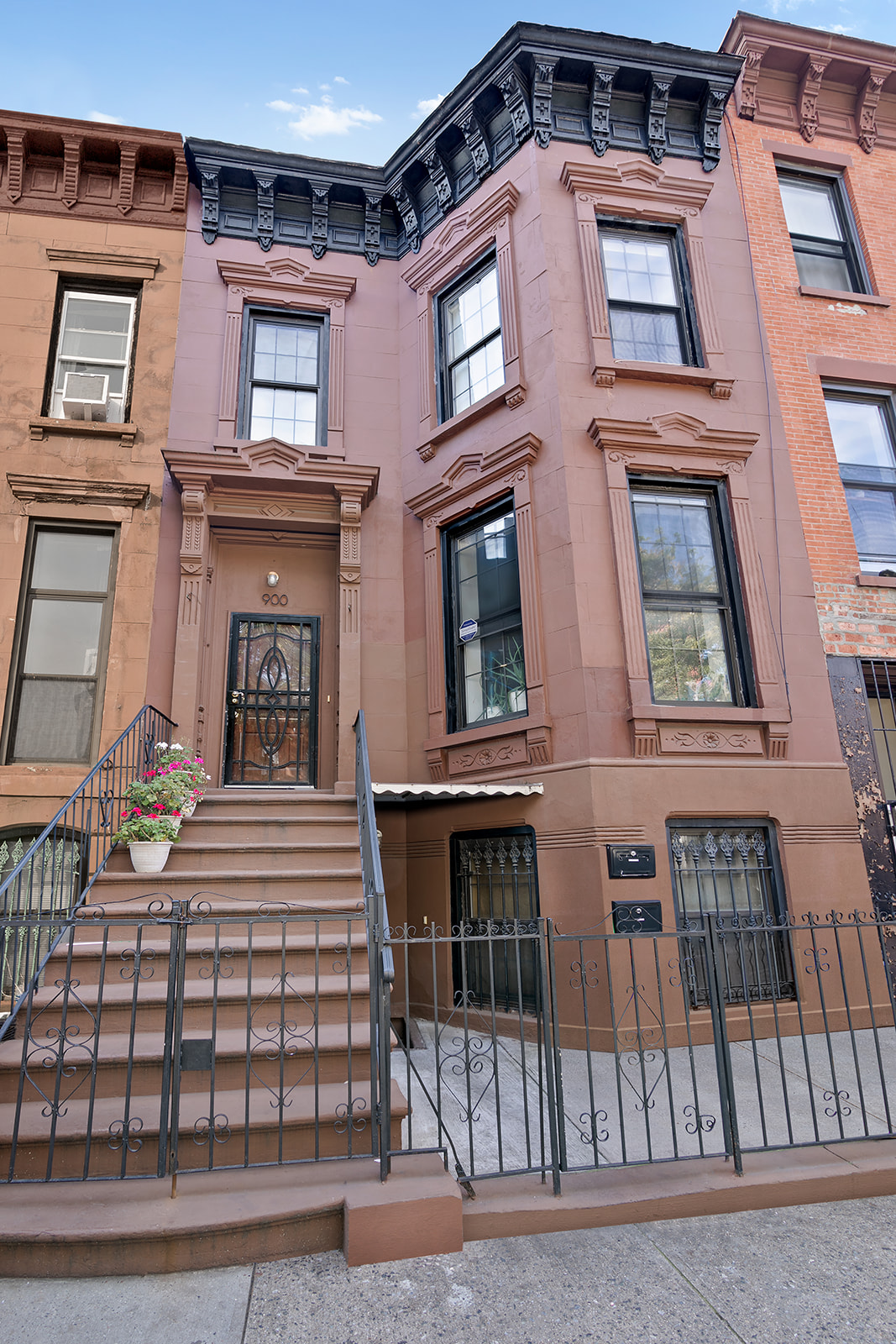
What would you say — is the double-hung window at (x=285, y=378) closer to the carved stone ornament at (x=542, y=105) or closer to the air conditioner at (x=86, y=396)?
the air conditioner at (x=86, y=396)

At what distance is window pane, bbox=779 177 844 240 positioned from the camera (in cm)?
1008

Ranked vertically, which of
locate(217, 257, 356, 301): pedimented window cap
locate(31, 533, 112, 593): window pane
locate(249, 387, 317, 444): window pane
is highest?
locate(217, 257, 356, 301): pedimented window cap

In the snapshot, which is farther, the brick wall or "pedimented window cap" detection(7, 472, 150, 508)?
"pedimented window cap" detection(7, 472, 150, 508)

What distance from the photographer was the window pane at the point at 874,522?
28.9 feet

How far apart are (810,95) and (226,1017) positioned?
1288 centimetres

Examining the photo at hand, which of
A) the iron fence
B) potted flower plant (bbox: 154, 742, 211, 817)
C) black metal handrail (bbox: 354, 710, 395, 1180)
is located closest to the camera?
black metal handrail (bbox: 354, 710, 395, 1180)

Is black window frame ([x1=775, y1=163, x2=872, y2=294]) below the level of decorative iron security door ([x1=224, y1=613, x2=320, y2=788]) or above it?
above

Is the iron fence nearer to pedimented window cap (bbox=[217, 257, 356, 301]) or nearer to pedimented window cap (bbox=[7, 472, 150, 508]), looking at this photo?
pedimented window cap (bbox=[7, 472, 150, 508])

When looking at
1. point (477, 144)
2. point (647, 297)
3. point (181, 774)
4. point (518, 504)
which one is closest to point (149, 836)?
point (181, 774)

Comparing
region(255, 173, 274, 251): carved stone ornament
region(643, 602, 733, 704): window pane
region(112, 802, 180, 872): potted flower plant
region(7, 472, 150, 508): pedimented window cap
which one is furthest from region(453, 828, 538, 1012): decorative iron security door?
region(255, 173, 274, 251): carved stone ornament

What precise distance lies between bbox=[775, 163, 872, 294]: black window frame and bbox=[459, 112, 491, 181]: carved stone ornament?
3.97 metres

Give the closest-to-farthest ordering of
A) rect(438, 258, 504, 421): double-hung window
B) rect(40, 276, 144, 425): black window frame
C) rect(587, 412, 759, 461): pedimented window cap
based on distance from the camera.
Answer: rect(587, 412, 759, 461): pedimented window cap, rect(438, 258, 504, 421): double-hung window, rect(40, 276, 144, 425): black window frame

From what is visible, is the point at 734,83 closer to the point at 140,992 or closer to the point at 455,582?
the point at 455,582

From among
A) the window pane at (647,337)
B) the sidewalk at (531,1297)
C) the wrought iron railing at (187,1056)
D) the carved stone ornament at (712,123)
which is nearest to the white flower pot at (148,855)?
the wrought iron railing at (187,1056)
